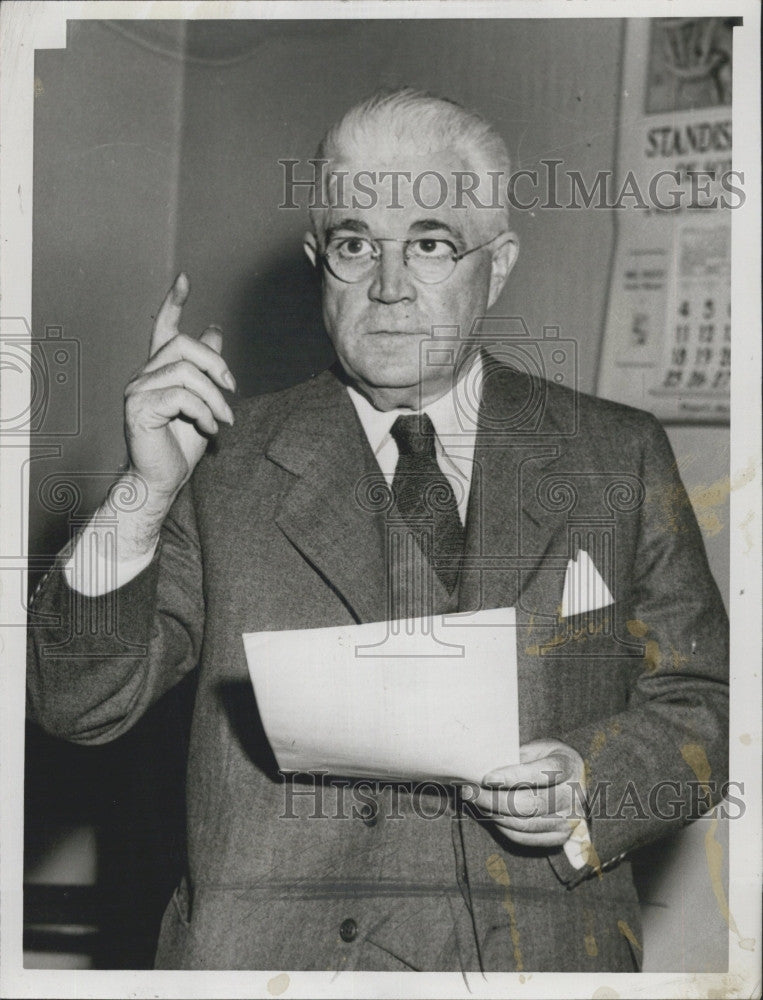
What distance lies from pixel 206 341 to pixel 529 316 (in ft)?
1.35

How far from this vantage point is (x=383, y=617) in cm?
136

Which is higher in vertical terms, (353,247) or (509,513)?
(353,247)

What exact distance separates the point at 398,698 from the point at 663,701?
338 millimetres

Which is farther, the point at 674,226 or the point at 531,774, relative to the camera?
the point at 674,226

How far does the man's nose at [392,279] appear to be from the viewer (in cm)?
139

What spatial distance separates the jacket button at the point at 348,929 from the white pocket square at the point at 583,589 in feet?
1.48

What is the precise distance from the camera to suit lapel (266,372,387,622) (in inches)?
53.5

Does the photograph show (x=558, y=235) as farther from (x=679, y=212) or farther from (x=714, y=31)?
(x=714, y=31)

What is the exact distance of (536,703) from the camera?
137 centimetres

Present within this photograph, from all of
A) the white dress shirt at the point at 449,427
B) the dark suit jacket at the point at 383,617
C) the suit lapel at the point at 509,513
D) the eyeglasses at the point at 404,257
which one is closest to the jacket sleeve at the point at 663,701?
the dark suit jacket at the point at 383,617
